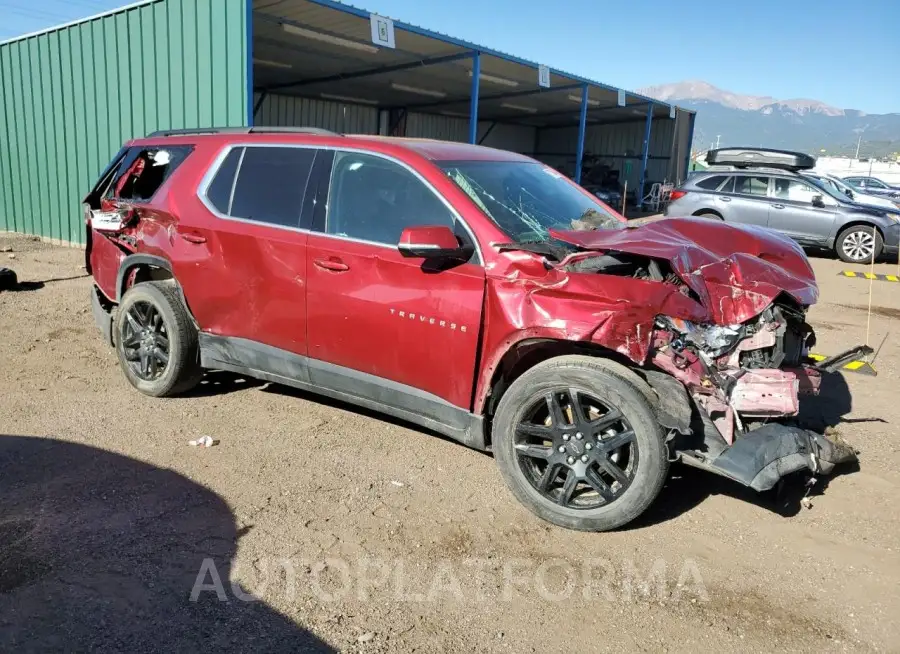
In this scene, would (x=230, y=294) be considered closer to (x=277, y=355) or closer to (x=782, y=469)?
(x=277, y=355)

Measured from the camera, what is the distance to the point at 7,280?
840cm

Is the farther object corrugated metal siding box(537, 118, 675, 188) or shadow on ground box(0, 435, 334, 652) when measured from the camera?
corrugated metal siding box(537, 118, 675, 188)

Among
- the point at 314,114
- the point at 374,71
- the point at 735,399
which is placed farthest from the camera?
the point at 314,114

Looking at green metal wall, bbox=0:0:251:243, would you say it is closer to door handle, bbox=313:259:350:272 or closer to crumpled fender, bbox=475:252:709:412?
door handle, bbox=313:259:350:272

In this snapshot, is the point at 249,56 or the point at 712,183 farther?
the point at 712,183

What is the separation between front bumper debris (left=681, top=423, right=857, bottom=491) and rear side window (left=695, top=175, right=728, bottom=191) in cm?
1236

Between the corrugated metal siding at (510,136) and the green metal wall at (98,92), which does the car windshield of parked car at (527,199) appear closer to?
the green metal wall at (98,92)

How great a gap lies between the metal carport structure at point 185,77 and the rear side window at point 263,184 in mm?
5151

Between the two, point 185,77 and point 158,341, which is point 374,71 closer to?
point 185,77

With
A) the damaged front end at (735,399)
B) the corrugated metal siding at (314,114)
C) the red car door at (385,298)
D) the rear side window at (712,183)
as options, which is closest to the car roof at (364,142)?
the red car door at (385,298)

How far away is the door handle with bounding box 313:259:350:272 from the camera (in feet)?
12.8

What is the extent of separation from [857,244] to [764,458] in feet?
40.6

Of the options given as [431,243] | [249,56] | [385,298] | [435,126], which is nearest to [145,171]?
[385,298]

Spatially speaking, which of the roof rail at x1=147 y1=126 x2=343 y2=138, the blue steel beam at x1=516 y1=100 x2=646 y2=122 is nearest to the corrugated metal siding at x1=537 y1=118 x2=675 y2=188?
the blue steel beam at x1=516 y1=100 x2=646 y2=122
